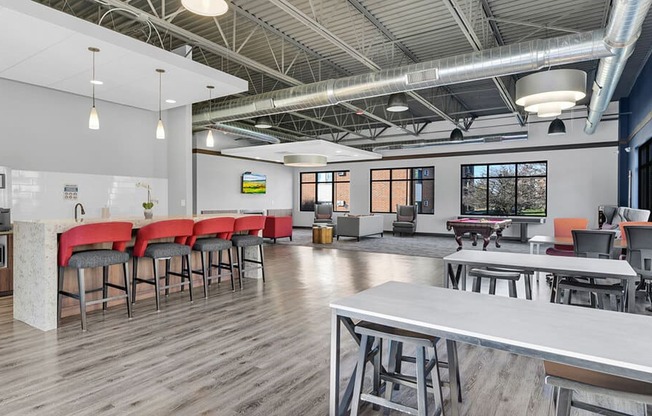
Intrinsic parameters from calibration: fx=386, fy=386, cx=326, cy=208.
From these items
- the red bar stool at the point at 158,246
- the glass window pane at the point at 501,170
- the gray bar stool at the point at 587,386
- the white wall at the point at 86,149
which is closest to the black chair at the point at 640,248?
the gray bar stool at the point at 587,386

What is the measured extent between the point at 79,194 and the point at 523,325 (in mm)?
7026

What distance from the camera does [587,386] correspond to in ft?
4.35

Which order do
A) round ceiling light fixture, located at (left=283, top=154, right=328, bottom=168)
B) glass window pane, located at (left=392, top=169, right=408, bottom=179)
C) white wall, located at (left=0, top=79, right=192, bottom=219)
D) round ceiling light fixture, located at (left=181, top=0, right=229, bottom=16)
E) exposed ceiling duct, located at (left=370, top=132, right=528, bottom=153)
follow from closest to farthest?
round ceiling light fixture, located at (left=181, top=0, right=229, bottom=16), white wall, located at (left=0, top=79, right=192, bottom=219), exposed ceiling duct, located at (left=370, top=132, right=528, bottom=153), round ceiling light fixture, located at (left=283, top=154, right=328, bottom=168), glass window pane, located at (left=392, top=169, right=408, bottom=179)

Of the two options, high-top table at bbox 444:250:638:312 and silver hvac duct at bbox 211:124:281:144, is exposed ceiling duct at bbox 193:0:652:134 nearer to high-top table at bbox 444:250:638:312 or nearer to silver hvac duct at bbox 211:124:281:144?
high-top table at bbox 444:250:638:312

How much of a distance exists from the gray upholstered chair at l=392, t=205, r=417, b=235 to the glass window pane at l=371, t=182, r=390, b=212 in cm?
138

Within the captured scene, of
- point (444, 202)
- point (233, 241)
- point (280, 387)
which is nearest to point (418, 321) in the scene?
point (280, 387)

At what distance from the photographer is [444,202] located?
13672 millimetres

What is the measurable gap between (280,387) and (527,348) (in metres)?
1.78

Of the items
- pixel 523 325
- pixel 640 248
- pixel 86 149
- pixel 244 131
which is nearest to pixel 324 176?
pixel 244 131

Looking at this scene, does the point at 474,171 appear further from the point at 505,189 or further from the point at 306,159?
the point at 306,159

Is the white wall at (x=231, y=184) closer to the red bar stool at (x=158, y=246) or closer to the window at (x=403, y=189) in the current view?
the window at (x=403, y=189)

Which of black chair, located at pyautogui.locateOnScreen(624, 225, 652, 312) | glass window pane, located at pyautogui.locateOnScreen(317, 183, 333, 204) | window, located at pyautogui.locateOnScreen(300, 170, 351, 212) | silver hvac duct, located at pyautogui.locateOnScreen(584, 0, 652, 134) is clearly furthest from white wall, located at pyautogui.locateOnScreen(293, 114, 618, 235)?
Result: black chair, located at pyautogui.locateOnScreen(624, 225, 652, 312)

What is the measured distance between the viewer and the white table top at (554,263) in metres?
2.78

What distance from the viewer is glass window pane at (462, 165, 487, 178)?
13.0 meters
